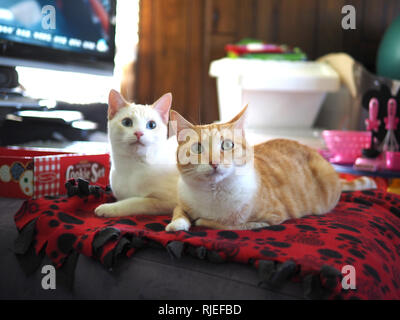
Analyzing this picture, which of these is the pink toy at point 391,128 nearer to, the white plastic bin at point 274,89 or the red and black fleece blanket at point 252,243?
the white plastic bin at point 274,89

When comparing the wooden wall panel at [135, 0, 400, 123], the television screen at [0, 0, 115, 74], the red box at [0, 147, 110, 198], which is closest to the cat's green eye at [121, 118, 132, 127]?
the red box at [0, 147, 110, 198]

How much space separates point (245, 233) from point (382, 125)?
4.44 ft

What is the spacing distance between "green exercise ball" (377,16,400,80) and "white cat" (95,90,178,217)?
1698 mm

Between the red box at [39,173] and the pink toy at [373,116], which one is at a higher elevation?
the pink toy at [373,116]

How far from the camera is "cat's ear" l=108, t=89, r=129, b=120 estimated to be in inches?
42.4

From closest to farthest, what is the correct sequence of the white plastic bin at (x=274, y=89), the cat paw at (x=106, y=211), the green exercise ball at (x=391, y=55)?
the cat paw at (x=106, y=211) → the white plastic bin at (x=274, y=89) → the green exercise ball at (x=391, y=55)

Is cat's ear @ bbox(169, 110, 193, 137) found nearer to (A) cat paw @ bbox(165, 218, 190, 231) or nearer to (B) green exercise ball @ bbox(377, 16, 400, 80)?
(A) cat paw @ bbox(165, 218, 190, 231)

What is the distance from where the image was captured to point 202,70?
271 centimetres

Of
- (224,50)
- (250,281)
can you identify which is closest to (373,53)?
(224,50)

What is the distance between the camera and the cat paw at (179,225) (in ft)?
2.96

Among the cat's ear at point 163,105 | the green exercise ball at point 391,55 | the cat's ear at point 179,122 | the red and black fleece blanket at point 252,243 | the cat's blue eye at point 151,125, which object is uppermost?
the green exercise ball at point 391,55

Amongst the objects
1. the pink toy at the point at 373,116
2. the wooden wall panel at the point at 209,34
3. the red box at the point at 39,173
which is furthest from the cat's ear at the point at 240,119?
the wooden wall panel at the point at 209,34

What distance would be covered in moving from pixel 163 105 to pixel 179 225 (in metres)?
0.35

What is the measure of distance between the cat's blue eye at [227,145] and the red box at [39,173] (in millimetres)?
524
